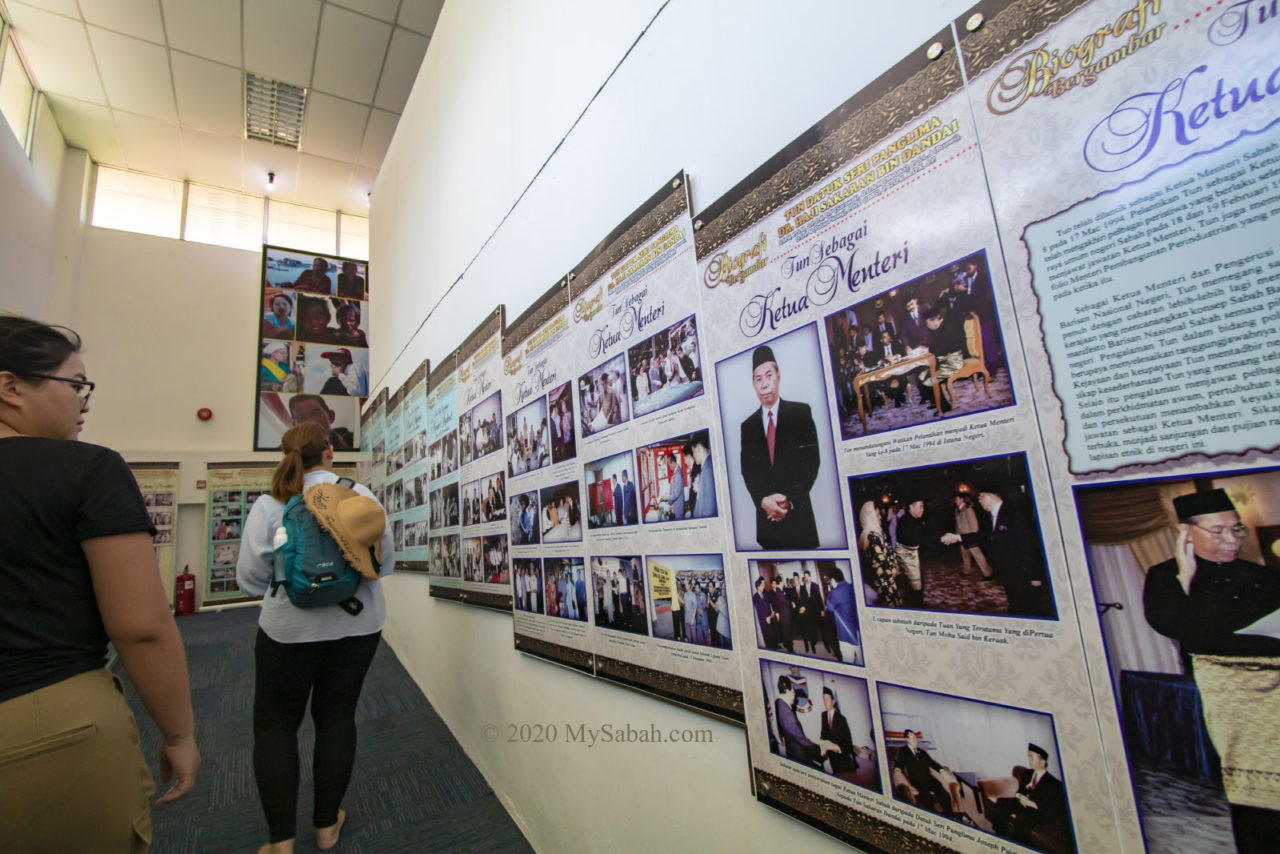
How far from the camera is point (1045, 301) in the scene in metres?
0.61

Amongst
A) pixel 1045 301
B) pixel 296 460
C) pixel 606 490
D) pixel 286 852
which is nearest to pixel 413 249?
pixel 296 460

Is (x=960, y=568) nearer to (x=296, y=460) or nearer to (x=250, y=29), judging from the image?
(x=296, y=460)

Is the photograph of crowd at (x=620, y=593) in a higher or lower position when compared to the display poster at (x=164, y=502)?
lower

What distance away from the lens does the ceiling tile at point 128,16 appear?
438cm

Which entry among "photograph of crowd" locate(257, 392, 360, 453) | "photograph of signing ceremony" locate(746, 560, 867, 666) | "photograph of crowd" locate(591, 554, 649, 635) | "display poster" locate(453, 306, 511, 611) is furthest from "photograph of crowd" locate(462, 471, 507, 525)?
"photograph of crowd" locate(257, 392, 360, 453)

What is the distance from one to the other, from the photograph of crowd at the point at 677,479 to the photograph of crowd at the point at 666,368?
0.32 ft

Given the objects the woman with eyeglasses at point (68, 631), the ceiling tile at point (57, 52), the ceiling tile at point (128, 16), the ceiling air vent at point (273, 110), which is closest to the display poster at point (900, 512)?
the woman with eyeglasses at point (68, 631)

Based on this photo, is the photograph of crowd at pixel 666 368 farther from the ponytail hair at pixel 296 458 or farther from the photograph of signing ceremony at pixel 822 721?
the ponytail hair at pixel 296 458

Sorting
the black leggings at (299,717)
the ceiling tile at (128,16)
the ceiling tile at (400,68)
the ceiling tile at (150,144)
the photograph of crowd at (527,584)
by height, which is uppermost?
the ceiling tile at (150,144)

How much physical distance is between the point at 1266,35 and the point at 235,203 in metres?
9.70

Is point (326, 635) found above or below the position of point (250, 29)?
below

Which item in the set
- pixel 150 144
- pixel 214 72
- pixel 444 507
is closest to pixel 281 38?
pixel 214 72

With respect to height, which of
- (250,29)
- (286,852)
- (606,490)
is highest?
(250,29)

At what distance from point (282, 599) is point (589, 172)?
174 cm
